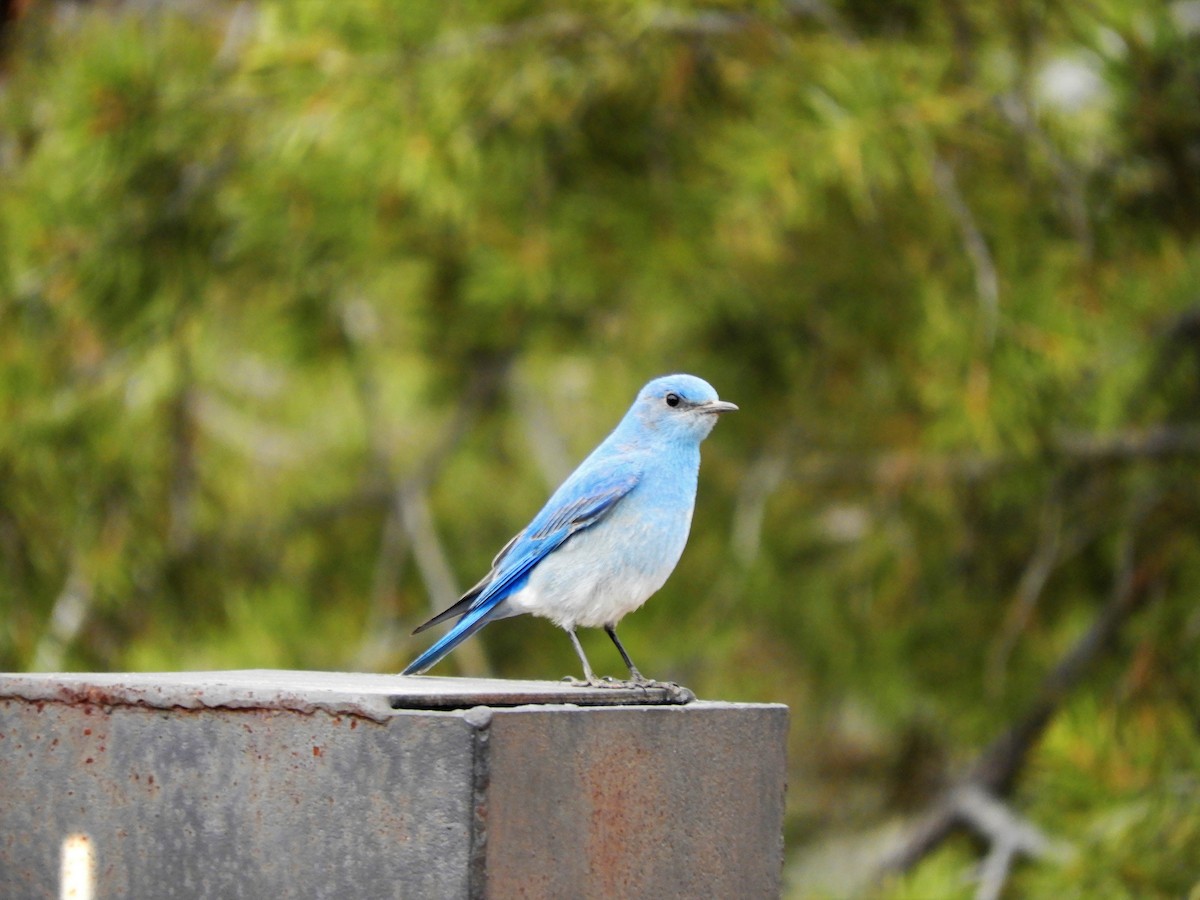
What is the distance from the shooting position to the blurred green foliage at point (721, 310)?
4.66m

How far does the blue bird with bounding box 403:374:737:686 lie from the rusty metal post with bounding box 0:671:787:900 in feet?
2.21

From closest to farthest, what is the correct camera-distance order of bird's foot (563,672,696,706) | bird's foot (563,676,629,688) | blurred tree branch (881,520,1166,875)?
bird's foot (563,672,696,706)
bird's foot (563,676,629,688)
blurred tree branch (881,520,1166,875)

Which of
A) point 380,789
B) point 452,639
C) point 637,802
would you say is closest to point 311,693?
point 380,789

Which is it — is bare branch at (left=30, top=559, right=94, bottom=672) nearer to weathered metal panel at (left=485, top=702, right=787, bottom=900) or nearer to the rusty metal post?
the rusty metal post

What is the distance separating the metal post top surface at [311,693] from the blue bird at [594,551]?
0.61m

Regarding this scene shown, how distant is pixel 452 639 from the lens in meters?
3.05

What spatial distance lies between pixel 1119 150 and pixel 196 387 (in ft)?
10.8

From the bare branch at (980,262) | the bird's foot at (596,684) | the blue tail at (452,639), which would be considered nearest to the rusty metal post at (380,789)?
the bird's foot at (596,684)

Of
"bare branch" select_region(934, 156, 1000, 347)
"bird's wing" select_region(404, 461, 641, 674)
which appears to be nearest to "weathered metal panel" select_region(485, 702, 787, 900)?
"bird's wing" select_region(404, 461, 641, 674)

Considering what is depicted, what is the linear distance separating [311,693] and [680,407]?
1.49 m

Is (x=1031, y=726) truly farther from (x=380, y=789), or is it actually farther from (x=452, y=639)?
(x=380, y=789)

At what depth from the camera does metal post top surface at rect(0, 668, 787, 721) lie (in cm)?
208

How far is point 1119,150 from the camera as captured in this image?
16.3 ft

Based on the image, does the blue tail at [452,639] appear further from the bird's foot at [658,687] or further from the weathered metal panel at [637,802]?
the weathered metal panel at [637,802]
